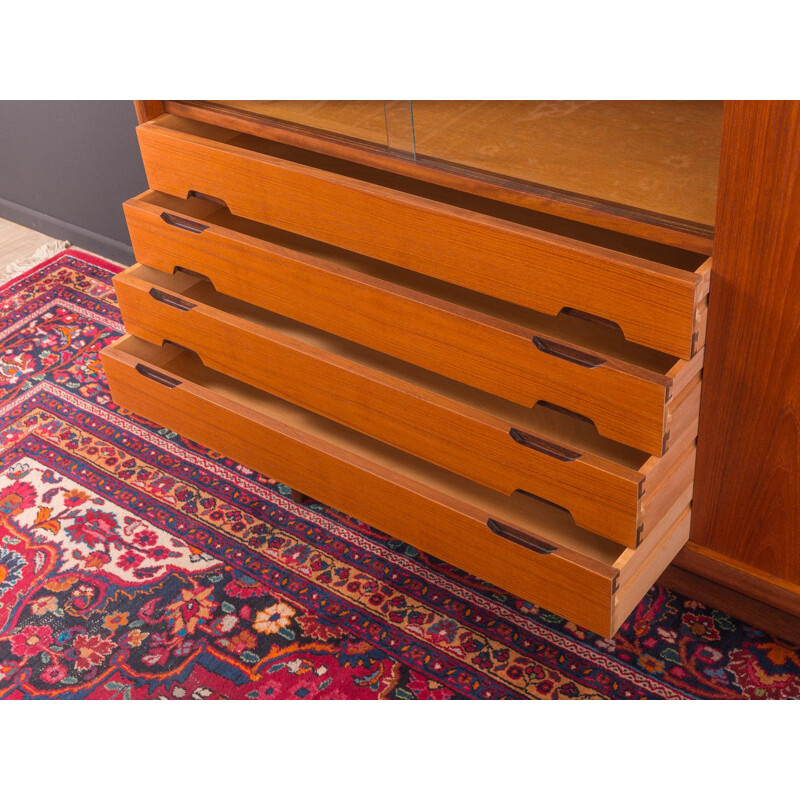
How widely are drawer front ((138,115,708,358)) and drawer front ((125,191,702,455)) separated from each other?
0.13ft

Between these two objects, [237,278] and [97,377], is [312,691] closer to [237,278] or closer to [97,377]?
[237,278]

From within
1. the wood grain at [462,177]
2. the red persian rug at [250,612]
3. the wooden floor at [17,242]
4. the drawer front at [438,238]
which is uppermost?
the wood grain at [462,177]

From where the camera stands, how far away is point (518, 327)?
1.20 meters

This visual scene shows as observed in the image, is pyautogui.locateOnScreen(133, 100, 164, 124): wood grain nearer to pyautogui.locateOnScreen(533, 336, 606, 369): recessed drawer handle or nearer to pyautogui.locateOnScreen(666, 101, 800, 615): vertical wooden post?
pyautogui.locateOnScreen(533, 336, 606, 369): recessed drawer handle

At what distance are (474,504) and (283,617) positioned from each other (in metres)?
0.36

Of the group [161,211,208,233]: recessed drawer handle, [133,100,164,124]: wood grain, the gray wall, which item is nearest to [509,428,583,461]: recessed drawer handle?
[161,211,208,233]: recessed drawer handle

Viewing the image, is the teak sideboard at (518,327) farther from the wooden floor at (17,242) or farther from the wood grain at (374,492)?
the wooden floor at (17,242)

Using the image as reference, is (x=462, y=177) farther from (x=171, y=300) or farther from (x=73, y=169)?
(x=73, y=169)

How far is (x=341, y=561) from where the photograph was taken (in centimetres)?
158

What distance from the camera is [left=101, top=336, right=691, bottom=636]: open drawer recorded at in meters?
1.23

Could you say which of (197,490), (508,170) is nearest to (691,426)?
(508,170)

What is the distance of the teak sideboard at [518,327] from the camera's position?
1.11 metres

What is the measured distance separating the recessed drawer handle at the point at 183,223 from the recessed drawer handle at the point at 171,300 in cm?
11

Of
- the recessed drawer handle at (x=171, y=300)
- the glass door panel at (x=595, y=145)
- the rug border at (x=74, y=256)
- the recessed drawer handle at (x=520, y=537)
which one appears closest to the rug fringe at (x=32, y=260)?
the rug border at (x=74, y=256)
